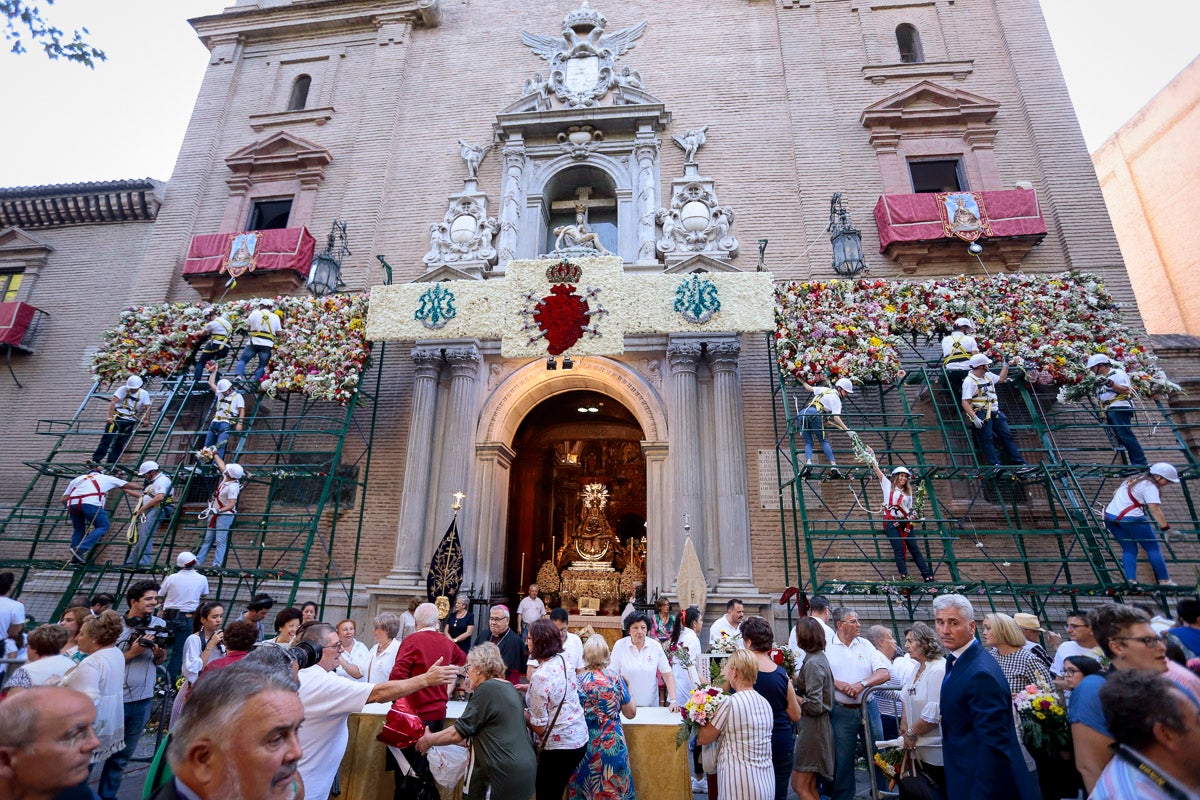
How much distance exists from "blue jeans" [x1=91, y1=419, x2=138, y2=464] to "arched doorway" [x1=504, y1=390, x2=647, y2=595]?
7.75m

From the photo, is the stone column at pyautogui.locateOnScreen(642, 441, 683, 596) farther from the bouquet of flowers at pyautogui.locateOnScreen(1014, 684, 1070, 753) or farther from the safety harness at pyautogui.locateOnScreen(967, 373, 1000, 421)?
the bouquet of flowers at pyautogui.locateOnScreen(1014, 684, 1070, 753)

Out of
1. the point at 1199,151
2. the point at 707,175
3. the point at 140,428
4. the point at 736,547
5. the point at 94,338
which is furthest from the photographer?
the point at 1199,151

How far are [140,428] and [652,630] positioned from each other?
11779 millimetres

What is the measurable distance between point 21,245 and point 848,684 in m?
22.5

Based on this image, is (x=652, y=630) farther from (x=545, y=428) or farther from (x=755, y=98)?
(x=755, y=98)

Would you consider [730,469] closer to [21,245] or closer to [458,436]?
[458,436]

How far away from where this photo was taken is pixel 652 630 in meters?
9.09

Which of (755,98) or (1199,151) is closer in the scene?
(755,98)

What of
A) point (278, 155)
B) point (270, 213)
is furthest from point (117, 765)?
point (278, 155)

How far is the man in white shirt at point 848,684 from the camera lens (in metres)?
4.92

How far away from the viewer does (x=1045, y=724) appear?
3740mm

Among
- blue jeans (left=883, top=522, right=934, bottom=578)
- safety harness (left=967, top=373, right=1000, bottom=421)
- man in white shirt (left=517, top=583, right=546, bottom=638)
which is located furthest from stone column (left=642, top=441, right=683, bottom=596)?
safety harness (left=967, top=373, right=1000, bottom=421)

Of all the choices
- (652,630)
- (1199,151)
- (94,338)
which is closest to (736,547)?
(652,630)

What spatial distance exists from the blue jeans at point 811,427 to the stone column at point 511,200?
7.09 meters
